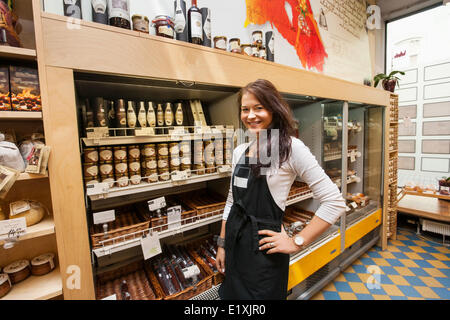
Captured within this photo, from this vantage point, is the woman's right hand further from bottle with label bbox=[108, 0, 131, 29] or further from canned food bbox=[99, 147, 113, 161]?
bottle with label bbox=[108, 0, 131, 29]

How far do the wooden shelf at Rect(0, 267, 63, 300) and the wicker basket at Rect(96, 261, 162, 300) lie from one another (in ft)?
0.94

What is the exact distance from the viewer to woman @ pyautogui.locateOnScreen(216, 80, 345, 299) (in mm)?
1116

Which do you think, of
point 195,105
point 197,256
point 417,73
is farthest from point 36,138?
point 417,73

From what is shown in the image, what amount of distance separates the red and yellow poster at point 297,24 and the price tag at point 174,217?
185cm

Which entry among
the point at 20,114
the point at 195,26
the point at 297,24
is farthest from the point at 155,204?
the point at 297,24

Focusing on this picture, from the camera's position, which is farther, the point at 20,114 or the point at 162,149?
the point at 162,149

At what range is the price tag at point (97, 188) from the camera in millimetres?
1015

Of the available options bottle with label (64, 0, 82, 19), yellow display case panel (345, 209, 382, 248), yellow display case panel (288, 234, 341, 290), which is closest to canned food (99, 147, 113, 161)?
bottle with label (64, 0, 82, 19)

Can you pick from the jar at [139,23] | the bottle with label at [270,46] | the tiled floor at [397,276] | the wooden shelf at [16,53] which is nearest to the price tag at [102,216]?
the wooden shelf at [16,53]

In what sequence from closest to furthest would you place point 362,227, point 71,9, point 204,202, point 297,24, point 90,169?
1. point 71,9
2. point 90,169
3. point 204,202
4. point 297,24
5. point 362,227

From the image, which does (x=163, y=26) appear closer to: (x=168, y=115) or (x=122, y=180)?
(x=168, y=115)

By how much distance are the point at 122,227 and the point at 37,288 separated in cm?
43

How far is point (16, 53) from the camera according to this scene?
84 cm

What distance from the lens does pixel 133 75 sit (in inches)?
39.9
